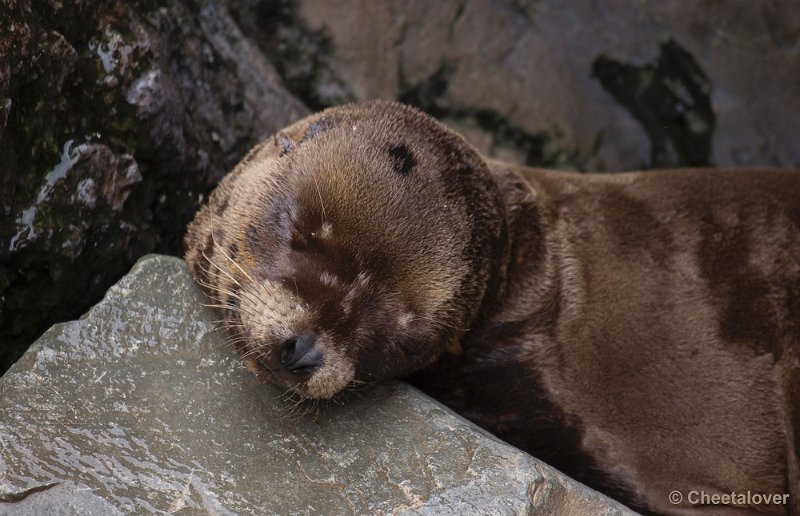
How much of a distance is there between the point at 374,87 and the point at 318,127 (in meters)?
2.46

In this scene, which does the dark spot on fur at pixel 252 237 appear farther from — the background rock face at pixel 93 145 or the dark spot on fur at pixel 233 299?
the background rock face at pixel 93 145

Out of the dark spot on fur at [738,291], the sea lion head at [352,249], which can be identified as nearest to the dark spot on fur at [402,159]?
the sea lion head at [352,249]

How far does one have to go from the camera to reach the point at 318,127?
4.08 metres

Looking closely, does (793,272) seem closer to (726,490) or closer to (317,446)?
(726,490)

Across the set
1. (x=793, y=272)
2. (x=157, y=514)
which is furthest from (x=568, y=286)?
(x=157, y=514)

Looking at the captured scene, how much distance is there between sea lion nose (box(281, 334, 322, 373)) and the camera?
3.47 meters

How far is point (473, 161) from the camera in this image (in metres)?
4.21

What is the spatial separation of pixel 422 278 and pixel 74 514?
60.8 inches

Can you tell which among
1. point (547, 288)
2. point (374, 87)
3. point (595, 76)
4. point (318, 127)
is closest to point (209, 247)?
point (318, 127)

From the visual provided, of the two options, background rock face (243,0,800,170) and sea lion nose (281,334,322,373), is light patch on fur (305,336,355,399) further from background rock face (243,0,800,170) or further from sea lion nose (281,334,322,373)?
background rock face (243,0,800,170)

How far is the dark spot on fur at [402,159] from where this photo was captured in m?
3.88

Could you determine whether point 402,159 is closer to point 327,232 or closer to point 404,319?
point 327,232

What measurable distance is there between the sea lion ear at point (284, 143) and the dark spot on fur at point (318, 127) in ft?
0.20

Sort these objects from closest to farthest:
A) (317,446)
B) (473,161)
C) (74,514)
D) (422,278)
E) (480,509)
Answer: (74,514), (480,509), (317,446), (422,278), (473,161)
